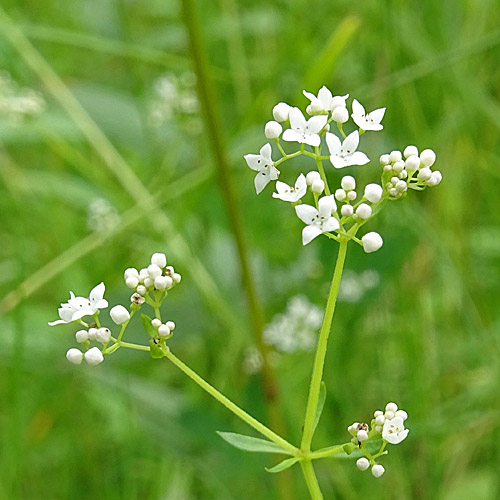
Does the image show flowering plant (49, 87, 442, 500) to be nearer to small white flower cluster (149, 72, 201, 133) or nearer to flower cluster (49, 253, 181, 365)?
flower cluster (49, 253, 181, 365)

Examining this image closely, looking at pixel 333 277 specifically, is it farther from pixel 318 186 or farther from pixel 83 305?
pixel 83 305

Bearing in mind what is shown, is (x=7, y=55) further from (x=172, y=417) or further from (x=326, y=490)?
(x=326, y=490)

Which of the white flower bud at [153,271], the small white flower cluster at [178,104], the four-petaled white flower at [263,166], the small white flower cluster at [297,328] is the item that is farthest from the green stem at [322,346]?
the small white flower cluster at [178,104]

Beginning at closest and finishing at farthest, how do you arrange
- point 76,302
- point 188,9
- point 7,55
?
point 76,302 < point 188,9 < point 7,55

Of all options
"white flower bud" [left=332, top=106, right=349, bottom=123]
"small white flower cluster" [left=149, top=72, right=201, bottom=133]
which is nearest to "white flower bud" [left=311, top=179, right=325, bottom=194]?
"white flower bud" [left=332, top=106, right=349, bottom=123]

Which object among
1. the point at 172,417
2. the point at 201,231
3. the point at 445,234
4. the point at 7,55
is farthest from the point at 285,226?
the point at 7,55
